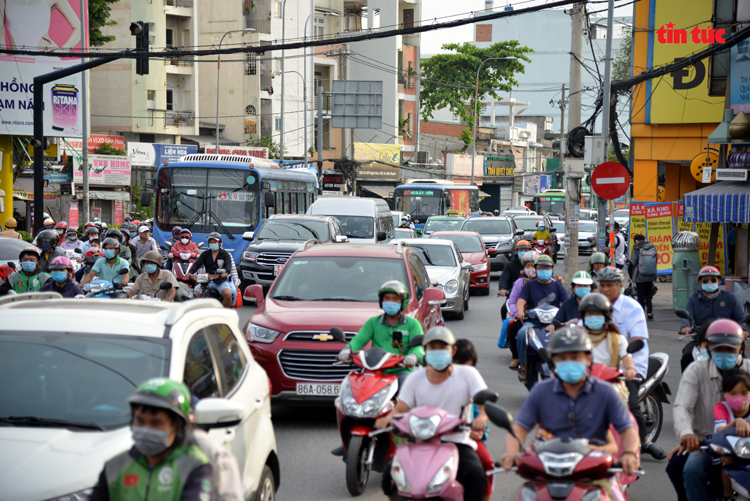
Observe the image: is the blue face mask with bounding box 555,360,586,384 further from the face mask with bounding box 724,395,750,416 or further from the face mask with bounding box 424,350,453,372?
the face mask with bounding box 724,395,750,416

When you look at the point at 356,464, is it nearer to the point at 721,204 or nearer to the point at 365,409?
the point at 365,409

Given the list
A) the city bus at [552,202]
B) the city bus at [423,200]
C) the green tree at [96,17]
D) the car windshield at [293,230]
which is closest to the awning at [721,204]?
the car windshield at [293,230]

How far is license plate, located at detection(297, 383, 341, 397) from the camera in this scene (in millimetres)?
8375

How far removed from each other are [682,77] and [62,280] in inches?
760

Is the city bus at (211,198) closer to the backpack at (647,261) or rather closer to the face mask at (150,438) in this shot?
the backpack at (647,261)

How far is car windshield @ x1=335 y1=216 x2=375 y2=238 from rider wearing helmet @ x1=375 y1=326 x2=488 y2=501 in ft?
61.1

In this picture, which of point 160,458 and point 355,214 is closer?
point 160,458

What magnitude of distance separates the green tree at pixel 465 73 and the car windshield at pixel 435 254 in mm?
49662

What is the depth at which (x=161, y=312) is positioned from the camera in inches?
194

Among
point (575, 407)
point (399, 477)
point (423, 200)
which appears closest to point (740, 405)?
point (575, 407)

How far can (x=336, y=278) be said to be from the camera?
385 inches

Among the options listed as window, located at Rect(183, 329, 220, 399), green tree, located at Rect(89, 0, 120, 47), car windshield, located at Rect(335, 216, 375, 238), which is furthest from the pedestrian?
green tree, located at Rect(89, 0, 120, 47)

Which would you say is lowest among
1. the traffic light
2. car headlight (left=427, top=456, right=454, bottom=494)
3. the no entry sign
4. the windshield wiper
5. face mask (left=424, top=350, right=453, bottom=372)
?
car headlight (left=427, top=456, right=454, bottom=494)

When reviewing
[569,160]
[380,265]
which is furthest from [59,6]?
[380,265]
